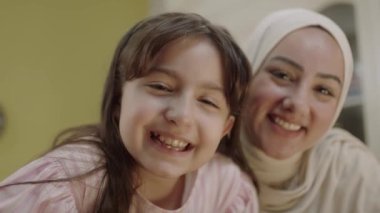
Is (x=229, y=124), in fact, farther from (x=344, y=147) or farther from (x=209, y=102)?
(x=344, y=147)

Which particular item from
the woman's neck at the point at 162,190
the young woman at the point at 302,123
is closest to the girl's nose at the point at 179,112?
the woman's neck at the point at 162,190

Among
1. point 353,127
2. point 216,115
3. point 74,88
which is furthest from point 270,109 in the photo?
point 74,88

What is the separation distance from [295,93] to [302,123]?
0.21 ft

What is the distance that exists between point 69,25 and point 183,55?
1.50 m

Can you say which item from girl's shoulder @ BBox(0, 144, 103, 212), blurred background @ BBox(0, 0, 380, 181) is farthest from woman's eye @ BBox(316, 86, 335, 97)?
blurred background @ BBox(0, 0, 380, 181)

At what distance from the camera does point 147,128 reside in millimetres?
760

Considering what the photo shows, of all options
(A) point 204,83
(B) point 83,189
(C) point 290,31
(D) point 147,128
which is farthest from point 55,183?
(C) point 290,31

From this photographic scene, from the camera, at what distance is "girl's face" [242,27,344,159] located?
1.02 meters

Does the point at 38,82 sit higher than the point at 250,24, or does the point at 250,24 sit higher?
the point at 250,24

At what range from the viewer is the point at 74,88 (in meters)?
2.17

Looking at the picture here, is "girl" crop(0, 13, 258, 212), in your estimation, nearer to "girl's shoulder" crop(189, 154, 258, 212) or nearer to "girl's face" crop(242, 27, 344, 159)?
"girl's shoulder" crop(189, 154, 258, 212)

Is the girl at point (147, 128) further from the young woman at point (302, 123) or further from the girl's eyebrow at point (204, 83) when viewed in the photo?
the young woman at point (302, 123)

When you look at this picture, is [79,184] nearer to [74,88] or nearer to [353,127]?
[353,127]

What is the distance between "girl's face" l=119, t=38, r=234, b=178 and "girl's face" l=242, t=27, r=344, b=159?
264mm
